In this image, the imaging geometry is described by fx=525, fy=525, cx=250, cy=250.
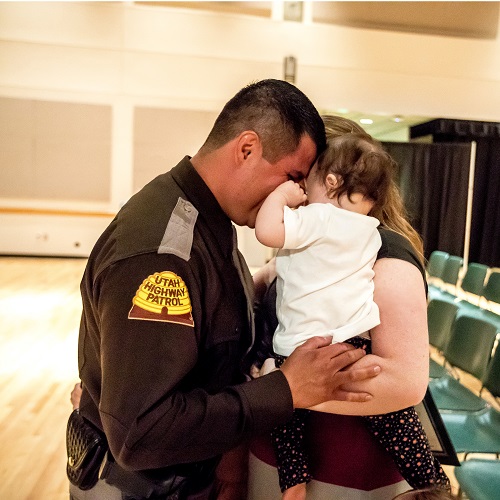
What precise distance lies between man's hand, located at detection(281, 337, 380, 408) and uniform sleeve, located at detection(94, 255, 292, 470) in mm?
95

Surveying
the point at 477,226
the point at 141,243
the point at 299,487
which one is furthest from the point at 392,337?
the point at 477,226

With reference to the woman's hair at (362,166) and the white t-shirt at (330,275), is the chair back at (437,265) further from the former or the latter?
the white t-shirt at (330,275)

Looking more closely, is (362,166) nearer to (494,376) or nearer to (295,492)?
(295,492)

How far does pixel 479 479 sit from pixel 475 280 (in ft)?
12.2

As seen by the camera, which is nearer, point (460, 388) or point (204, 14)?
point (460, 388)

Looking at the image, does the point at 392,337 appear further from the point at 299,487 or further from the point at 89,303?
the point at 89,303

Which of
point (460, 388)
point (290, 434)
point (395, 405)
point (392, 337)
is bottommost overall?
point (460, 388)

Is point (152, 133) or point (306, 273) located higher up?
point (152, 133)

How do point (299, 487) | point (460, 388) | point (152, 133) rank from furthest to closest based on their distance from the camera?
point (152, 133) < point (460, 388) < point (299, 487)

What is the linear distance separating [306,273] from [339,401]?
0.31m

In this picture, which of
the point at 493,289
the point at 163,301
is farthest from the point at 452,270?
the point at 163,301

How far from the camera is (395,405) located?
1215 millimetres

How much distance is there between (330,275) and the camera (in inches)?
49.3

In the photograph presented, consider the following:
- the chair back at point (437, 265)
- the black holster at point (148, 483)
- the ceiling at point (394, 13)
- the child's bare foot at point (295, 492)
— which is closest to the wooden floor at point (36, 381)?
the chair back at point (437, 265)
